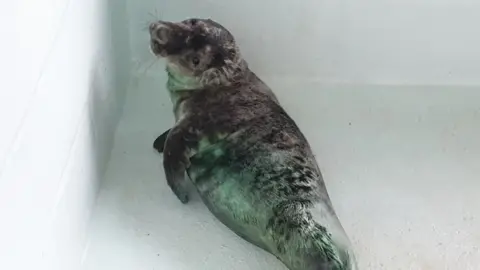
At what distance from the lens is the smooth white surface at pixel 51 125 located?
930 mm

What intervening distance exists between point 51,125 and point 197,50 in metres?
0.42

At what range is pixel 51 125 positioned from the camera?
1121 millimetres

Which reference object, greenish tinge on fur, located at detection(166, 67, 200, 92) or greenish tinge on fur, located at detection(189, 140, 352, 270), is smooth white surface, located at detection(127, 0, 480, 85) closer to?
greenish tinge on fur, located at detection(166, 67, 200, 92)

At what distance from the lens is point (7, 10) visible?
886mm

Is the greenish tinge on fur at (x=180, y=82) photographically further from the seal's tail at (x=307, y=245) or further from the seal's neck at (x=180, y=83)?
the seal's tail at (x=307, y=245)

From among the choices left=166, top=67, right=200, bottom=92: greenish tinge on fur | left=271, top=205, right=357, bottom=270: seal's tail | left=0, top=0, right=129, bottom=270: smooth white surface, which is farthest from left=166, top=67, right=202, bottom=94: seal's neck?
left=271, top=205, right=357, bottom=270: seal's tail

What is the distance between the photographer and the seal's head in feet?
4.83

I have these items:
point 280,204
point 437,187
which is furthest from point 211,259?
point 437,187

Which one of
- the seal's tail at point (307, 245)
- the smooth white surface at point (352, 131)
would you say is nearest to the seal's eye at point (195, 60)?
the smooth white surface at point (352, 131)

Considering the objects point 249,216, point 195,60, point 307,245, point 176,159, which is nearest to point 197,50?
point 195,60

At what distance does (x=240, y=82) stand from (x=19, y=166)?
2.08ft

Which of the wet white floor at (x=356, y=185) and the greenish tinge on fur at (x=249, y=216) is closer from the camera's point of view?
the greenish tinge on fur at (x=249, y=216)

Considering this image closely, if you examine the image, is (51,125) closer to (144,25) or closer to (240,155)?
(240,155)

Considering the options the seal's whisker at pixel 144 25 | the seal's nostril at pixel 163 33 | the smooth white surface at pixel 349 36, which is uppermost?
the smooth white surface at pixel 349 36
